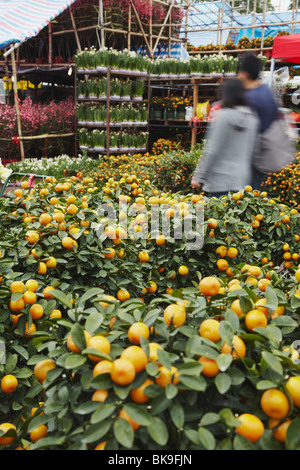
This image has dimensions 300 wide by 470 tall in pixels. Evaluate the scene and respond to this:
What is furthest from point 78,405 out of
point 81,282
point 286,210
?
point 286,210

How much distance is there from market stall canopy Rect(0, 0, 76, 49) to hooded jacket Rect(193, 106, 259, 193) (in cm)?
469

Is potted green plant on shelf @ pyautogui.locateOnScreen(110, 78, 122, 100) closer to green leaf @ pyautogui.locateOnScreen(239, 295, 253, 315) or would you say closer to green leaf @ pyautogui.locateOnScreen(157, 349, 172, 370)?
green leaf @ pyautogui.locateOnScreen(239, 295, 253, 315)

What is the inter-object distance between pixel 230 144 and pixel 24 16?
5935 mm

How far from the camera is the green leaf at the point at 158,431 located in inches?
27.1

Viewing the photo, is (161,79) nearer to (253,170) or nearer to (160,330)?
(253,170)

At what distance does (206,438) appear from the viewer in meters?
0.71

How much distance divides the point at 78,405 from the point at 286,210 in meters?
1.98

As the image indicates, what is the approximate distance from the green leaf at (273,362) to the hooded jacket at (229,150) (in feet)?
7.70

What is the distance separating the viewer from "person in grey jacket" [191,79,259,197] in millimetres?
2912

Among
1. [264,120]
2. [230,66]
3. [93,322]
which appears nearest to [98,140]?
[230,66]

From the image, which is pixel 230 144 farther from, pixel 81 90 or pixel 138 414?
pixel 81 90

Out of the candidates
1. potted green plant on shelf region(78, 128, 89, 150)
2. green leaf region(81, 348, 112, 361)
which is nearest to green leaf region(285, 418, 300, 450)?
green leaf region(81, 348, 112, 361)

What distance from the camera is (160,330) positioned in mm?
887

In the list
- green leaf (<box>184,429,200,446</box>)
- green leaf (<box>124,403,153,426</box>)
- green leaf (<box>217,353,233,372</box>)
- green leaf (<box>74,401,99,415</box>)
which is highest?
green leaf (<box>217,353,233,372</box>)
